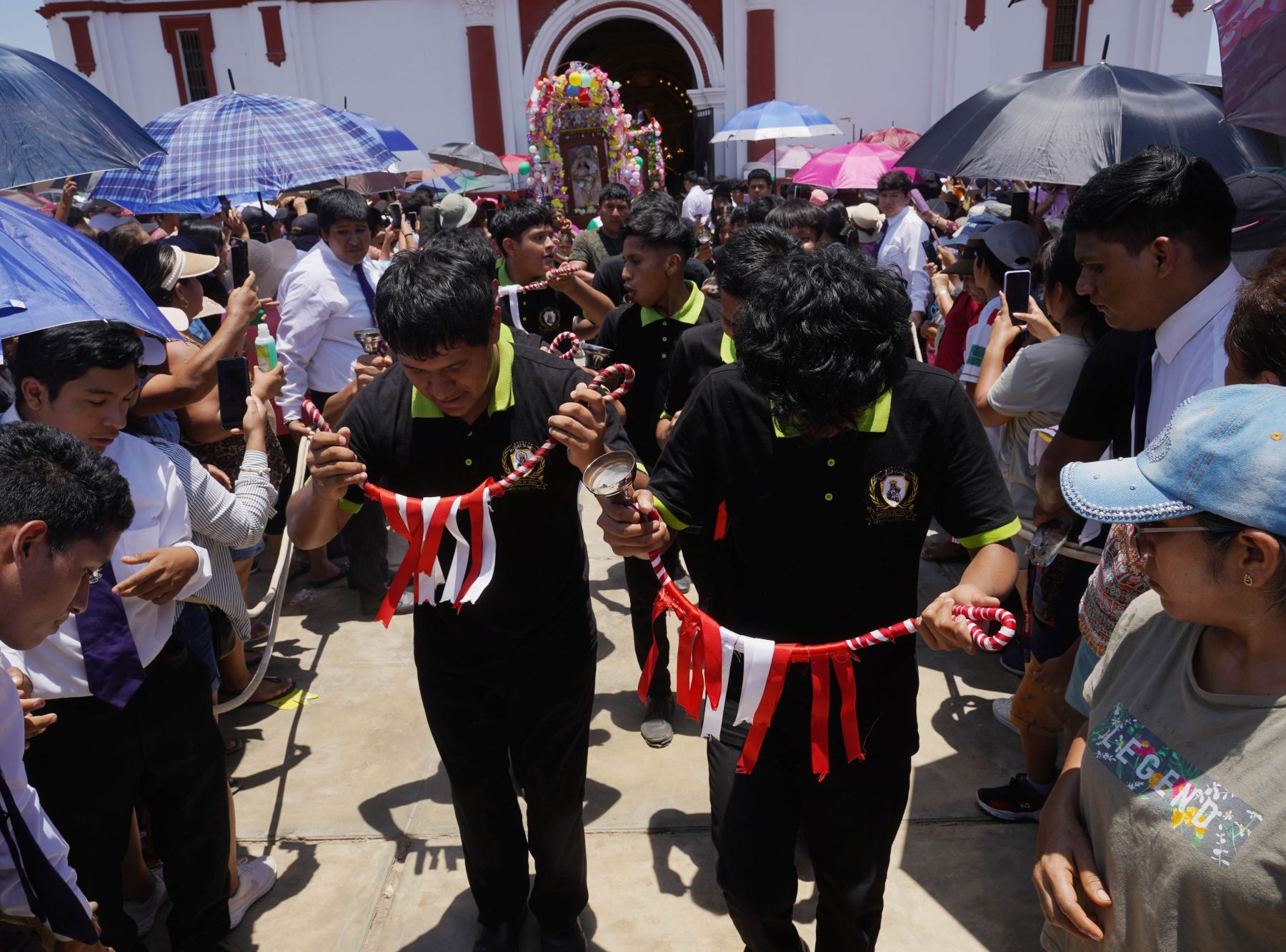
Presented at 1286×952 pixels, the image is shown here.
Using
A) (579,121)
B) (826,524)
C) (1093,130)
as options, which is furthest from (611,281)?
(579,121)

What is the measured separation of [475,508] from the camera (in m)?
2.60

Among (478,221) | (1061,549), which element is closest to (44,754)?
(1061,549)

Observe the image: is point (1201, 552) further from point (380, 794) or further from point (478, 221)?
point (478, 221)

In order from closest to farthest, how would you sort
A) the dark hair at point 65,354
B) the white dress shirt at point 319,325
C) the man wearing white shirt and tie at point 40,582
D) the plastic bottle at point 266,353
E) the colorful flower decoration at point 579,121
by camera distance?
1. the man wearing white shirt and tie at point 40,582
2. the dark hair at point 65,354
3. the plastic bottle at point 266,353
4. the white dress shirt at point 319,325
5. the colorful flower decoration at point 579,121

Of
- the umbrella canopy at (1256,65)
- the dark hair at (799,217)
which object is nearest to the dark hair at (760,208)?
the dark hair at (799,217)

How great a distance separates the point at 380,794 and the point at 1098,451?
2982mm

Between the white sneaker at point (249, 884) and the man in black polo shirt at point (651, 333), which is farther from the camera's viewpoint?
the man in black polo shirt at point (651, 333)

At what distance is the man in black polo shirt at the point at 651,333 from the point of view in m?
4.27

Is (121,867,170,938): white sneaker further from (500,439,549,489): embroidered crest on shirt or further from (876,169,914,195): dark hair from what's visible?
(876,169,914,195): dark hair

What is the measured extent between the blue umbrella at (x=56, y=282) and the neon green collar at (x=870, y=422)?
1764mm

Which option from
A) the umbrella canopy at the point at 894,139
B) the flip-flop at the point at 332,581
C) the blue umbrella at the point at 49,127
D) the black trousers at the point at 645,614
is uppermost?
the blue umbrella at the point at 49,127

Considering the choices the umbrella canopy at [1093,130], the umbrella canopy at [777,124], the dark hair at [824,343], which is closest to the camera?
the dark hair at [824,343]

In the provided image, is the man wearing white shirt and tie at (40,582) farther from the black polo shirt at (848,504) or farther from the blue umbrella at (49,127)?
the blue umbrella at (49,127)

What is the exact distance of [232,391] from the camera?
3240 mm
